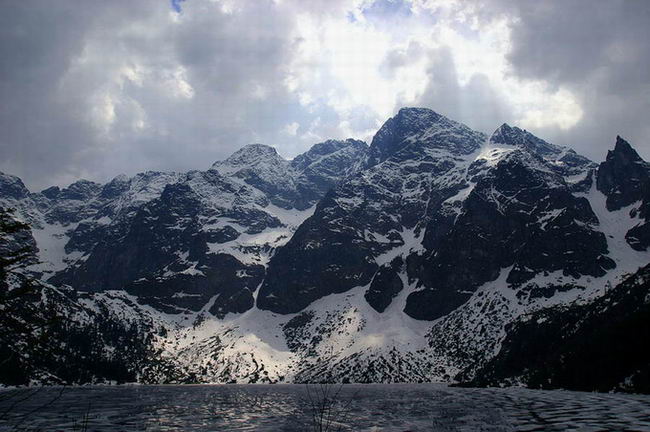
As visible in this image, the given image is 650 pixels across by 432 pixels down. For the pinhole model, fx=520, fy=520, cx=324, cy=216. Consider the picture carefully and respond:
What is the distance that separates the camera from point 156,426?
5725 centimetres

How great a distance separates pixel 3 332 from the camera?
1120 cm

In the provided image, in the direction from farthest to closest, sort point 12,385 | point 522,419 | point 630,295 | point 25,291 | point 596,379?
point 12,385 < point 630,295 < point 596,379 < point 522,419 < point 25,291

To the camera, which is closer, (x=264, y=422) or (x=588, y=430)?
(x=588, y=430)

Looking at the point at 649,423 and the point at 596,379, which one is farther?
the point at 596,379

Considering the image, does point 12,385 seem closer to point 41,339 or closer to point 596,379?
point 596,379

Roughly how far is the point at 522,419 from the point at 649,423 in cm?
1440

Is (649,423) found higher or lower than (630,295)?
lower

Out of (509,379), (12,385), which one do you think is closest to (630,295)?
(509,379)

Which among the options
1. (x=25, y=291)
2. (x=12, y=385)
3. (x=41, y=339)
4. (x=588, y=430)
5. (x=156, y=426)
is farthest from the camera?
(x=12, y=385)

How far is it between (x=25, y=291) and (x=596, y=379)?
423ft

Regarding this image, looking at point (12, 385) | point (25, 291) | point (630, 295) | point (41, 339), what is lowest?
point (12, 385)

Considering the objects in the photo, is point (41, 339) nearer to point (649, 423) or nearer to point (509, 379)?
point (649, 423)

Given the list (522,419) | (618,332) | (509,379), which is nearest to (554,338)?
(509,379)

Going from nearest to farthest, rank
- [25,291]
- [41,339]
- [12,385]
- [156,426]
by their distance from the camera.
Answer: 1. [41,339]
2. [25,291]
3. [156,426]
4. [12,385]
